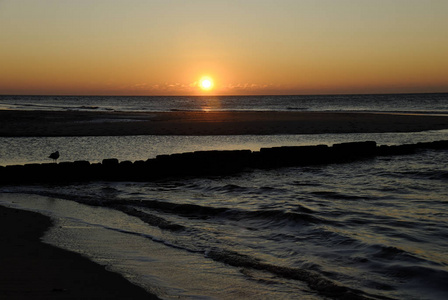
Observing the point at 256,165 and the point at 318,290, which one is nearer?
the point at 318,290

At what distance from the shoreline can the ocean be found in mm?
259

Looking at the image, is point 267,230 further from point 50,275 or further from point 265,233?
point 50,275

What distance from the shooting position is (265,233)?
8852 mm

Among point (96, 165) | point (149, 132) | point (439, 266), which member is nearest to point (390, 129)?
point (149, 132)

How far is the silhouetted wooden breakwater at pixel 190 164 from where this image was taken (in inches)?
575

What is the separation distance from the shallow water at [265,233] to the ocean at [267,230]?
0.08ft

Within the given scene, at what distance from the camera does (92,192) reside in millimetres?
12969

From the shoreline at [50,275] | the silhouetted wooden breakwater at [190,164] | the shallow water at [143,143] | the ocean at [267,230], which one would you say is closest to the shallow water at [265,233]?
the ocean at [267,230]

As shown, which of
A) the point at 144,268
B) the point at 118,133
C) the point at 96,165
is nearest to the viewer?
the point at 144,268

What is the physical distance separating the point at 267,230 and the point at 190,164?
26.1 feet

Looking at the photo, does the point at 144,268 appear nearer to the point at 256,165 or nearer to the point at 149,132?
the point at 256,165

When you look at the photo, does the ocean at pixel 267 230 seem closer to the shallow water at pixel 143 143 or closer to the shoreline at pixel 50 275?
the shoreline at pixel 50 275

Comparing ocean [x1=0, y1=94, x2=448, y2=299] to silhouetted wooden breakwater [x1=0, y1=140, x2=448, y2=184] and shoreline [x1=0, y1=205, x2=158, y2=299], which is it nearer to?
shoreline [x1=0, y1=205, x2=158, y2=299]

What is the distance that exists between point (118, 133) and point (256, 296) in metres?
26.7
